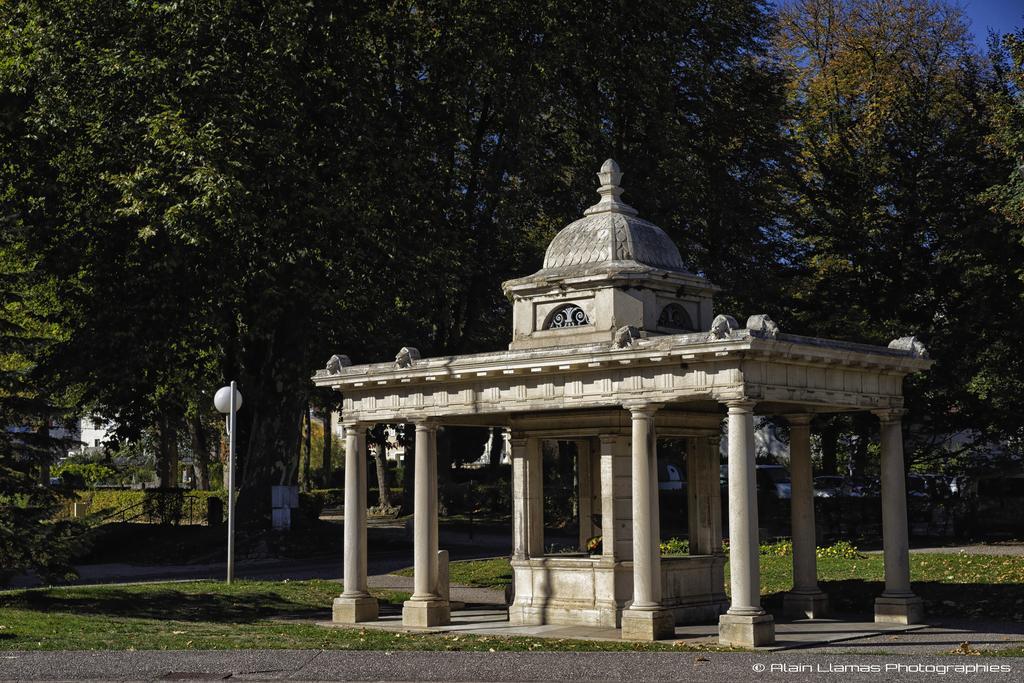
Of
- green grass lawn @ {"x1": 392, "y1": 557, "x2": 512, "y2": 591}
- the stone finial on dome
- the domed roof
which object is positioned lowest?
green grass lawn @ {"x1": 392, "y1": 557, "x2": 512, "y2": 591}

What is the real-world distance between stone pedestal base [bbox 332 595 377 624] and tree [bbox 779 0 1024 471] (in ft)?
63.9

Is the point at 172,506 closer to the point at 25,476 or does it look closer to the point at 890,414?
the point at 25,476

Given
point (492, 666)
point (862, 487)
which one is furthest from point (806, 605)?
point (862, 487)

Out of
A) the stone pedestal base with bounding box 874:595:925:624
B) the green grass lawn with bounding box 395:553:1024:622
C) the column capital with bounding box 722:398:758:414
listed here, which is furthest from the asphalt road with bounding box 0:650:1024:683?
the green grass lawn with bounding box 395:553:1024:622

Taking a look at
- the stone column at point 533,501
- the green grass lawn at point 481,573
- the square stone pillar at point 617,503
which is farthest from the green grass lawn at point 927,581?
the stone column at point 533,501

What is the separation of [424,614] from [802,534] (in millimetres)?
6757

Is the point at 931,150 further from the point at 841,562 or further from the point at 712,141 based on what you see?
the point at 841,562

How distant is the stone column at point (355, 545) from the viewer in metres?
24.8

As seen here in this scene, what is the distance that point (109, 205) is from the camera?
3616cm

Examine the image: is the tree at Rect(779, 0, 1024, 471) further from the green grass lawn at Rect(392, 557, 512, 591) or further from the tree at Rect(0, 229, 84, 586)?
the tree at Rect(0, 229, 84, 586)

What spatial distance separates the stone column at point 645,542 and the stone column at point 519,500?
125 inches

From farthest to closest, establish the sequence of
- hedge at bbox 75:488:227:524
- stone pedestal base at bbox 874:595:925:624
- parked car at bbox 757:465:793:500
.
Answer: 1. parked car at bbox 757:465:793:500
2. hedge at bbox 75:488:227:524
3. stone pedestal base at bbox 874:595:925:624

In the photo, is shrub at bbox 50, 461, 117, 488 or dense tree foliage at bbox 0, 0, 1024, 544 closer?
dense tree foliage at bbox 0, 0, 1024, 544

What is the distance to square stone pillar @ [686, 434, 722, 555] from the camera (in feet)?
77.7
